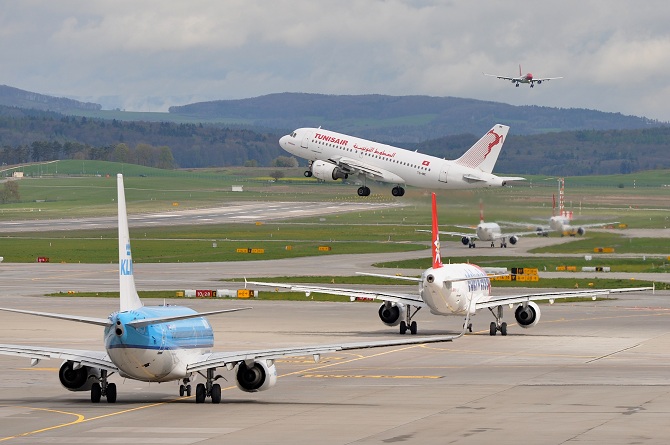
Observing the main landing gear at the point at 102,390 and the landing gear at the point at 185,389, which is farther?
the landing gear at the point at 185,389

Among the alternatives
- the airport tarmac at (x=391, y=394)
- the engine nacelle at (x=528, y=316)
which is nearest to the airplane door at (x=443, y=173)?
the airport tarmac at (x=391, y=394)

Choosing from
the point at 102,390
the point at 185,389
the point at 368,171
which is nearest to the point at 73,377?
the point at 102,390

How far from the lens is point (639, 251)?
149 meters

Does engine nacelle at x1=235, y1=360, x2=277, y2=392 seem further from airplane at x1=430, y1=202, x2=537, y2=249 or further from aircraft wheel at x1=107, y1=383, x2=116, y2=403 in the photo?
airplane at x1=430, y1=202, x2=537, y2=249

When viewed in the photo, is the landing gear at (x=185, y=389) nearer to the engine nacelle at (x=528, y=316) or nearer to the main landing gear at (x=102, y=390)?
the main landing gear at (x=102, y=390)

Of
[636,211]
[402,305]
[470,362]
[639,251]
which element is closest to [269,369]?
[470,362]

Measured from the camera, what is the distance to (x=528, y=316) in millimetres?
78312

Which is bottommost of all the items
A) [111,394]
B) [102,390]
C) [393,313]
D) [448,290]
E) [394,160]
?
[111,394]

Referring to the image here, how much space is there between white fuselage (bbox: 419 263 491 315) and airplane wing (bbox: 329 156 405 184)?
44.0m

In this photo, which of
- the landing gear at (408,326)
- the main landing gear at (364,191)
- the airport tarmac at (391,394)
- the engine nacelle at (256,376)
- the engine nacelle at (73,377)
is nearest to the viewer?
the airport tarmac at (391,394)

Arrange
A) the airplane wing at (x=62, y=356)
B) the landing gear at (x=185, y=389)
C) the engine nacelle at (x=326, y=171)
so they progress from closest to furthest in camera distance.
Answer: the airplane wing at (x=62, y=356)
the landing gear at (x=185, y=389)
the engine nacelle at (x=326, y=171)

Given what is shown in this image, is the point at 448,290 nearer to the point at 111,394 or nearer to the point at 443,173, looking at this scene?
the point at 111,394

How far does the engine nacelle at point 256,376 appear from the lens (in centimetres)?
4709

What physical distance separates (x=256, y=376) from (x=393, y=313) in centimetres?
3151
